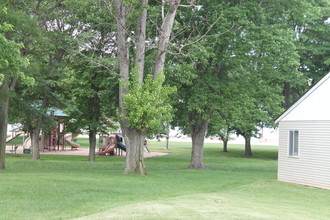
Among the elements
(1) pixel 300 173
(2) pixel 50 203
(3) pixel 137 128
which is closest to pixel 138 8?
(3) pixel 137 128

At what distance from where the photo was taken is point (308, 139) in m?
22.8

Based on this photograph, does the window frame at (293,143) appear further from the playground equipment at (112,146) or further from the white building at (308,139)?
the playground equipment at (112,146)

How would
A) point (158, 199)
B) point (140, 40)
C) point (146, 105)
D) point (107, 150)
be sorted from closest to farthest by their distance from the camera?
1. point (158, 199)
2. point (146, 105)
3. point (140, 40)
4. point (107, 150)

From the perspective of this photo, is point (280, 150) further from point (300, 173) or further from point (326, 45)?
point (326, 45)

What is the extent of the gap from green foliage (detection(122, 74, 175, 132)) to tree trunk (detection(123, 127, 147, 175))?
0.85m

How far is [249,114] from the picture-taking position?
96.7ft

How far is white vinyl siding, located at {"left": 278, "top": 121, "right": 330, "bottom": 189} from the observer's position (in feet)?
71.6

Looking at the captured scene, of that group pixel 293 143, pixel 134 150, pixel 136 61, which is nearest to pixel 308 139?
pixel 293 143

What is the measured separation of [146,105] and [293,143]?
739cm

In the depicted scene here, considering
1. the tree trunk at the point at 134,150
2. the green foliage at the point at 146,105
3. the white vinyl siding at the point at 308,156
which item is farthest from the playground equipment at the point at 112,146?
the white vinyl siding at the point at 308,156

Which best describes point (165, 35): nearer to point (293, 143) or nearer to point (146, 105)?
point (146, 105)

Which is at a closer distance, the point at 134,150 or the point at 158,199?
the point at 158,199

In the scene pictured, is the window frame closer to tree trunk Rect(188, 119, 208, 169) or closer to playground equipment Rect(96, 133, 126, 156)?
tree trunk Rect(188, 119, 208, 169)

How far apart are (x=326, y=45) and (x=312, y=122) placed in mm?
14956
